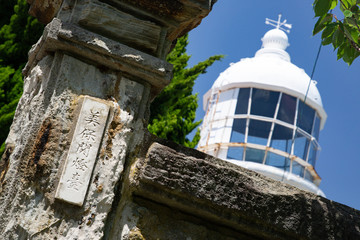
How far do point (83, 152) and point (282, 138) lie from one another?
16453 mm

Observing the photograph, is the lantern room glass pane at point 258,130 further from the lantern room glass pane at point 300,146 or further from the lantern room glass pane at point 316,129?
the lantern room glass pane at point 316,129

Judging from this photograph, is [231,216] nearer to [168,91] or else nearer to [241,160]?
[168,91]

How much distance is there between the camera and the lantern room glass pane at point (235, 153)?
55.3 ft

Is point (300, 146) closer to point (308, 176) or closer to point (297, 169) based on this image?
point (297, 169)

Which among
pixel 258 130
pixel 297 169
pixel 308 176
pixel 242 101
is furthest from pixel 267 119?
pixel 308 176

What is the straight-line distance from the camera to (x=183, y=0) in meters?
2.03

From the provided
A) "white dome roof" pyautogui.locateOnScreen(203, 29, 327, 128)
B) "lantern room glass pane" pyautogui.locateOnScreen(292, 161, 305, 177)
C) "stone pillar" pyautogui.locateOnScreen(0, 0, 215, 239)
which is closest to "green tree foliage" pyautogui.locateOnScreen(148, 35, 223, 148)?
"stone pillar" pyautogui.locateOnScreen(0, 0, 215, 239)

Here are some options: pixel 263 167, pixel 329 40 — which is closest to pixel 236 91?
pixel 263 167

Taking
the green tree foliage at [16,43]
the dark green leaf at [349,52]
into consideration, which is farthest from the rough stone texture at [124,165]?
the green tree foliage at [16,43]

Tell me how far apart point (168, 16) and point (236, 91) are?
1601 centimetres

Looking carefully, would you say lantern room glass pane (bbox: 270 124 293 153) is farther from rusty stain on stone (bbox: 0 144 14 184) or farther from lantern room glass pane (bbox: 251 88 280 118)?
rusty stain on stone (bbox: 0 144 14 184)

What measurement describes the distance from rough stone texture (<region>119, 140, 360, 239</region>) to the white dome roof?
51.2ft

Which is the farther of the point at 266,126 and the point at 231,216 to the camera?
the point at 266,126

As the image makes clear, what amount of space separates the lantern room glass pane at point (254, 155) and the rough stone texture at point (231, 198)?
1483 centimetres
